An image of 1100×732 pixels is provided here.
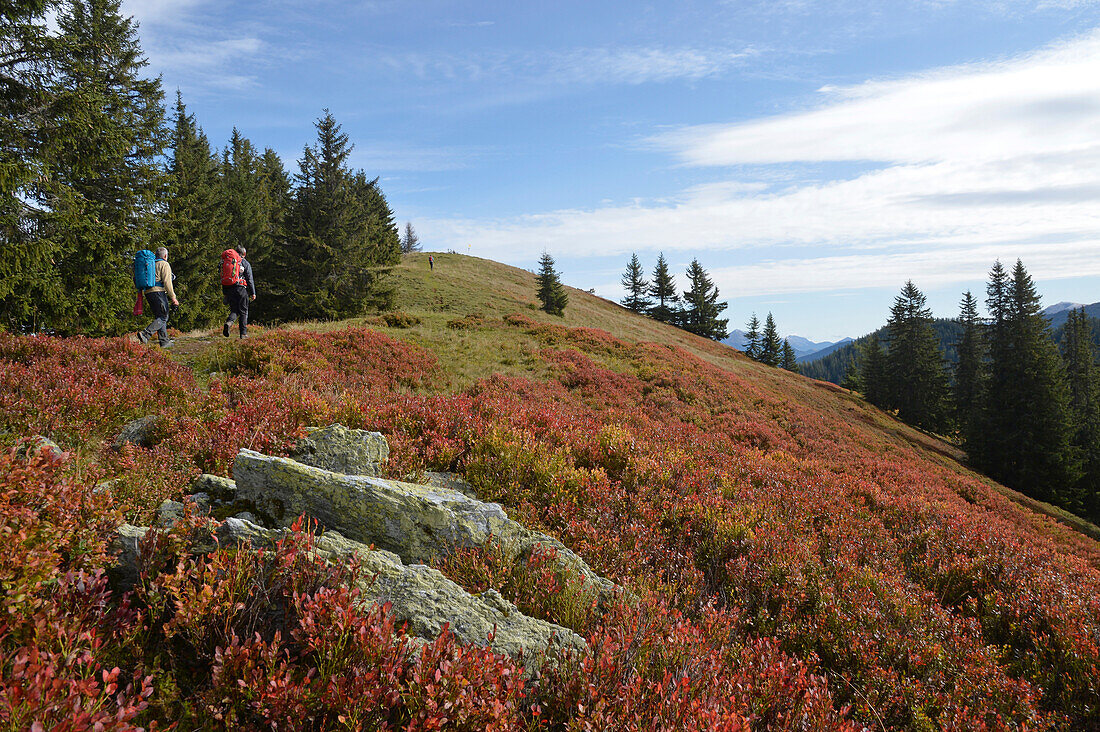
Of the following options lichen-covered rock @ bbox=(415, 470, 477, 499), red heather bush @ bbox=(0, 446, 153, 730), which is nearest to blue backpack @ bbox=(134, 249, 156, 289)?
lichen-covered rock @ bbox=(415, 470, 477, 499)

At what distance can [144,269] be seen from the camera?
11.4 m

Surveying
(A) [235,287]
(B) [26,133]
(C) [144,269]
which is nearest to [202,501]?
(C) [144,269]

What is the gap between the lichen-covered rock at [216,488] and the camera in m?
4.13

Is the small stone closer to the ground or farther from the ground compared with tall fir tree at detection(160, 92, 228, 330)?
closer to the ground

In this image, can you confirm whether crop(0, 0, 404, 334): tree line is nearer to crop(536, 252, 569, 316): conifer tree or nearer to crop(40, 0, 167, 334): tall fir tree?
crop(40, 0, 167, 334): tall fir tree

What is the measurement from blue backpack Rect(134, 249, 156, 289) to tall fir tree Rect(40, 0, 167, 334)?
404 centimetres

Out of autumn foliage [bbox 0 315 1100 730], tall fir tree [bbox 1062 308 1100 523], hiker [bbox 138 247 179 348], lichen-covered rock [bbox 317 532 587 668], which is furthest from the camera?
tall fir tree [bbox 1062 308 1100 523]

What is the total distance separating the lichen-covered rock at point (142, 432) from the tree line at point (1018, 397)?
54527 mm

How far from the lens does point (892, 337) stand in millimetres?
58625

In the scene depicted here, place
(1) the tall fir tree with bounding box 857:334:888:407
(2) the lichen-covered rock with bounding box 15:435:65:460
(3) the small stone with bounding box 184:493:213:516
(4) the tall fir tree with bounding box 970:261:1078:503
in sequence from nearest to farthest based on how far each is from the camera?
(2) the lichen-covered rock with bounding box 15:435:65:460, (3) the small stone with bounding box 184:493:213:516, (4) the tall fir tree with bounding box 970:261:1078:503, (1) the tall fir tree with bounding box 857:334:888:407

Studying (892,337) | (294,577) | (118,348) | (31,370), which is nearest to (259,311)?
(118,348)

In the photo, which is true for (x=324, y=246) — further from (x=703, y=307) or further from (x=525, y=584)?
(x=703, y=307)

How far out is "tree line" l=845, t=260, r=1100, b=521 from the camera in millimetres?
37469

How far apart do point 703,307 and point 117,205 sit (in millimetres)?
57264
